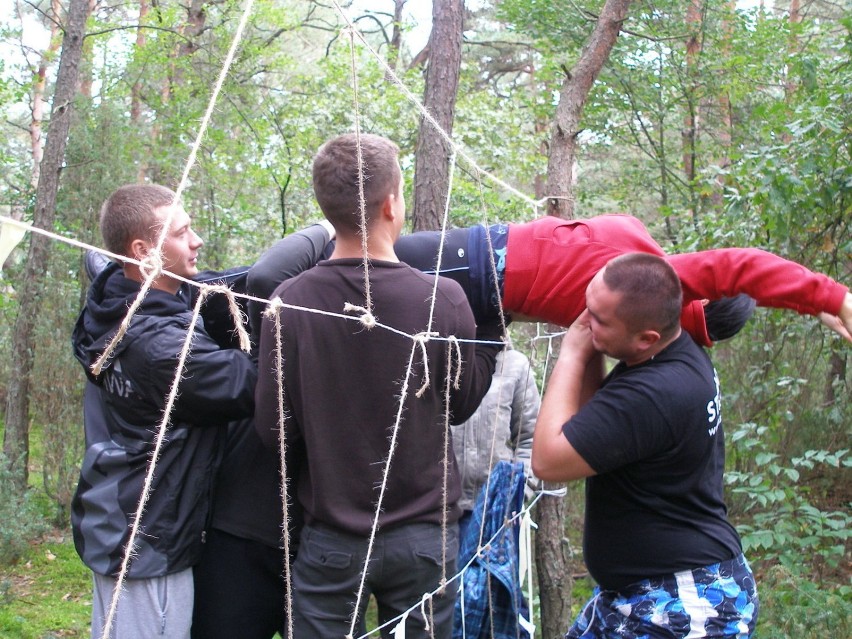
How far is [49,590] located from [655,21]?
21.8 feet

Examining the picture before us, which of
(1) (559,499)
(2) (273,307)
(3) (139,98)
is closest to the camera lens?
(2) (273,307)

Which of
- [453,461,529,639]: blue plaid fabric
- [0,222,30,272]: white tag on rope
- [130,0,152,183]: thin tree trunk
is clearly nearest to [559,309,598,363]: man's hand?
[453,461,529,639]: blue plaid fabric

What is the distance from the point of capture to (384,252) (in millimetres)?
1644

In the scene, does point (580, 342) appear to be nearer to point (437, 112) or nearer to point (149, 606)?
point (149, 606)

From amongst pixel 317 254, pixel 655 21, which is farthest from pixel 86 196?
pixel 655 21

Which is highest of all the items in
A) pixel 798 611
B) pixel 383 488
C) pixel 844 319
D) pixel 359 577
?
pixel 844 319

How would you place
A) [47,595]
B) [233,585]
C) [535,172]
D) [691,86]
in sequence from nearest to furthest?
[233,585] < [47,595] < [691,86] < [535,172]

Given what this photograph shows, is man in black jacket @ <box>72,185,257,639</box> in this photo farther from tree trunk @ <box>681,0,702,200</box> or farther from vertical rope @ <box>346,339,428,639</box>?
tree trunk @ <box>681,0,702,200</box>

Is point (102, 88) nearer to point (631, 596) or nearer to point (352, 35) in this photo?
point (352, 35)

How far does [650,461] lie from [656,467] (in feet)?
0.06

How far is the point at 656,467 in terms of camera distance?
5.20 feet

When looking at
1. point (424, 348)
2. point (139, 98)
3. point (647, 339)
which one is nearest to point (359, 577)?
point (424, 348)

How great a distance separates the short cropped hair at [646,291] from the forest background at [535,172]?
0.65 metres

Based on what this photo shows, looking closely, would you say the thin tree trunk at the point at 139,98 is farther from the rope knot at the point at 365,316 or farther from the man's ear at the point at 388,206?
the rope knot at the point at 365,316
